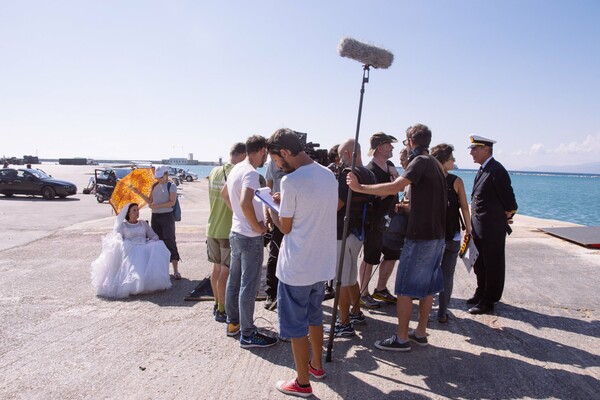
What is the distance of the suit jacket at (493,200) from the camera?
4.73m

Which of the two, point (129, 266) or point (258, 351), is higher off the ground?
point (129, 266)

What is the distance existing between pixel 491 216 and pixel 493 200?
0.20m

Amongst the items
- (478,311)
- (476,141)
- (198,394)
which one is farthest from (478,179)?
(198,394)

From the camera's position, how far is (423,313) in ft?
12.7

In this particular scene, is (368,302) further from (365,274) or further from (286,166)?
(286,166)

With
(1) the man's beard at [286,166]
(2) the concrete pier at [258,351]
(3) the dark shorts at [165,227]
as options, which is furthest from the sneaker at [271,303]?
(1) the man's beard at [286,166]

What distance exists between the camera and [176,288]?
5793mm

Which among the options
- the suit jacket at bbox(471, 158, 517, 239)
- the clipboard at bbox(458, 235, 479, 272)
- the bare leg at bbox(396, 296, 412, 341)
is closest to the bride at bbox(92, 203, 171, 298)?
the bare leg at bbox(396, 296, 412, 341)

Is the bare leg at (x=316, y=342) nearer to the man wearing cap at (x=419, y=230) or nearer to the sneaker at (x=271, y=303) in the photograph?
the man wearing cap at (x=419, y=230)

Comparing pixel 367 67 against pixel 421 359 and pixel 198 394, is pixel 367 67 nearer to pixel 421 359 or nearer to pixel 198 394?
pixel 421 359

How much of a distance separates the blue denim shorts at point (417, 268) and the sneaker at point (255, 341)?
133 centimetres

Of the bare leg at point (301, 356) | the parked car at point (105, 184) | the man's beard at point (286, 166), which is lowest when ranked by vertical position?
the parked car at point (105, 184)

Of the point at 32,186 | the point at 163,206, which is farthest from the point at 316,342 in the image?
the point at 32,186

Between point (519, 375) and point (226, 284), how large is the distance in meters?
2.91
